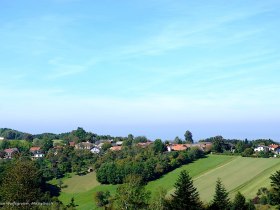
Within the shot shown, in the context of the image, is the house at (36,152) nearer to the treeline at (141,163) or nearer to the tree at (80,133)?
the treeline at (141,163)

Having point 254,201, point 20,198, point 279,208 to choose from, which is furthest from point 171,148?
point 20,198

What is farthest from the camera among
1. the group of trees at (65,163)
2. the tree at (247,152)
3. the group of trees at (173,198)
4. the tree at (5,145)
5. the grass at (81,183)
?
the tree at (5,145)

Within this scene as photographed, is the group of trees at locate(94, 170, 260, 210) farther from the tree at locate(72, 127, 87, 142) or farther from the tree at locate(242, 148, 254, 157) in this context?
the tree at locate(72, 127, 87, 142)

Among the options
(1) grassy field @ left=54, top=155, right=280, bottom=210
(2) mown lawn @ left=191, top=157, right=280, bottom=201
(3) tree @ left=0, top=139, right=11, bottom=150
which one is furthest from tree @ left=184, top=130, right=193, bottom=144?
(3) tree @ left=0, top=139, right=11, bottom=150

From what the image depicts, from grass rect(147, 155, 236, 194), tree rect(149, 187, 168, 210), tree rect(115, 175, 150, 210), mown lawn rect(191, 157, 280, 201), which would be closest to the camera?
tree rect(115, 175, 150, 210)

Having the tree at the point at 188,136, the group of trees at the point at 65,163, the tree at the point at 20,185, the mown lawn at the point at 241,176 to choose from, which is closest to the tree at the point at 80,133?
the tree at the point at 188,136
